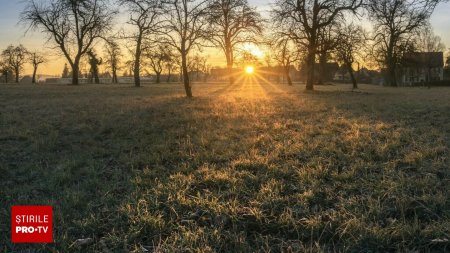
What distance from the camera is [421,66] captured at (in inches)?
2874

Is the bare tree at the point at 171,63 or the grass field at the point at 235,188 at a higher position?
the bare tree at the point at 171,63

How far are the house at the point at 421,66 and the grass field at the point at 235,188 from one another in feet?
176

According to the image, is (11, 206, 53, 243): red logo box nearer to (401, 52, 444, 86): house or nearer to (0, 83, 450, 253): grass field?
(0, 83, 450, 253): grass field

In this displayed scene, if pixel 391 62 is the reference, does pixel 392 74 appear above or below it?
below

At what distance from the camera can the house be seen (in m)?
58.9

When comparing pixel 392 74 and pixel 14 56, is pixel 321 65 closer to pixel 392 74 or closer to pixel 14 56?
pixel 392 74

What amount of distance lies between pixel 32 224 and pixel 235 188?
2387 mm

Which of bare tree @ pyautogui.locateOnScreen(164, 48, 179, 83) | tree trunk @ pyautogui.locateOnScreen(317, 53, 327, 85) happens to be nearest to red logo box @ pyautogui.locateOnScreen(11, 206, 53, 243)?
bare tree @ pyautogui.locateOnScreen(164, 48, 179, 83)

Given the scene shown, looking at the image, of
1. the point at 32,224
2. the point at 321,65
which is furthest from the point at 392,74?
the point at 32,224

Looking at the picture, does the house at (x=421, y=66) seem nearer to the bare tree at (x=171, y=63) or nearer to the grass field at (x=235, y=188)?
the bare tree at (x=171, y=63)

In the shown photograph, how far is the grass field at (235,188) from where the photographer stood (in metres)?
3.49

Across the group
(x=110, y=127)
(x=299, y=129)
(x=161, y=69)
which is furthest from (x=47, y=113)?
(x=161, y=69)

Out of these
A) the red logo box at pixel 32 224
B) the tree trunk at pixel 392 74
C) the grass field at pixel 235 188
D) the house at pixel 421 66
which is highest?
the house at pixel 421 66

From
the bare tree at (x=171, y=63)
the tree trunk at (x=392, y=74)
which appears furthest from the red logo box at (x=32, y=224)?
the tree trunk at (x=392, y=74)
